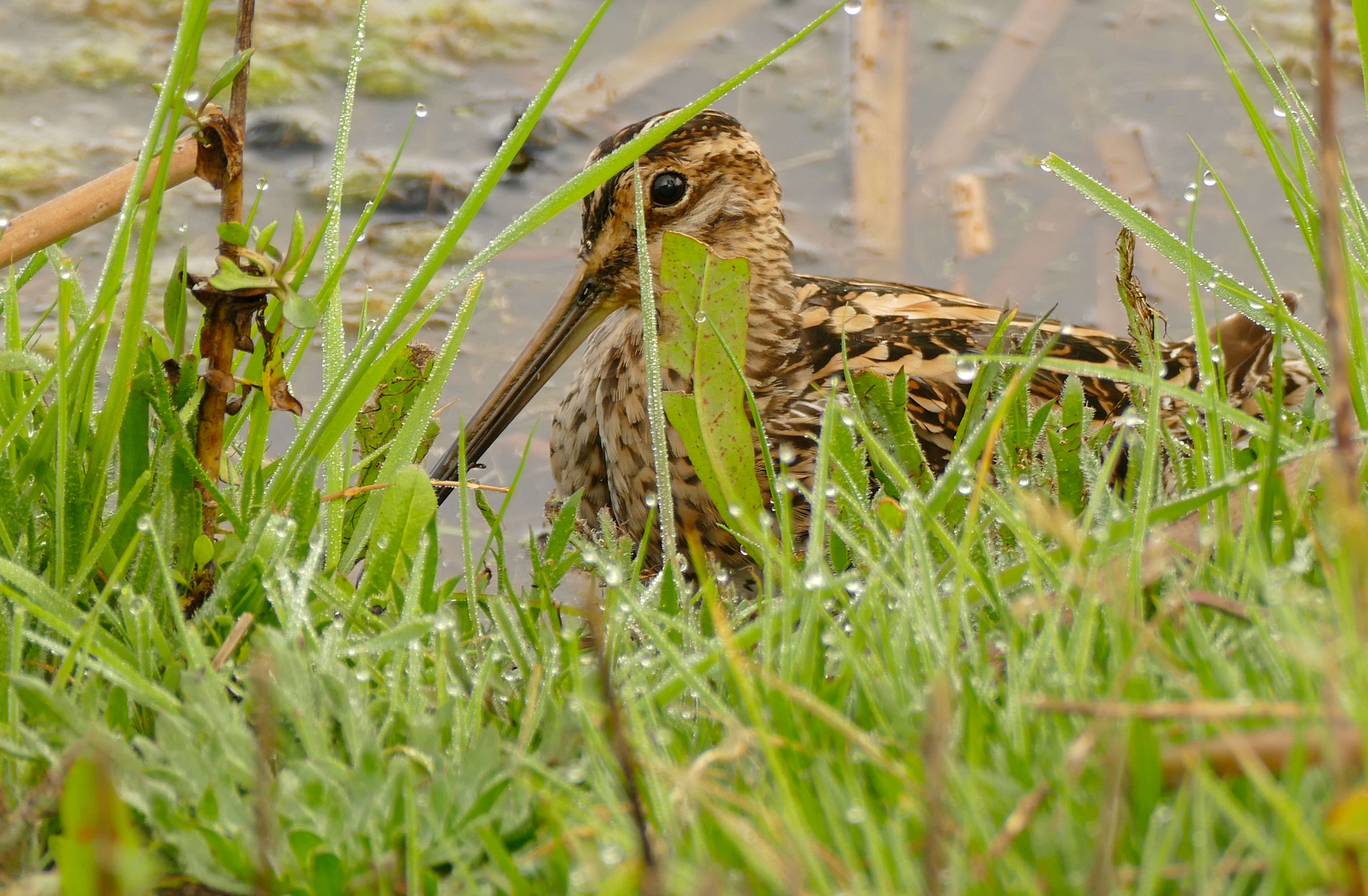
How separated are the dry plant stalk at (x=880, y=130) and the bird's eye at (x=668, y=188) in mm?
1639

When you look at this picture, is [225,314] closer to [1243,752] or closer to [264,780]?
[264,780]

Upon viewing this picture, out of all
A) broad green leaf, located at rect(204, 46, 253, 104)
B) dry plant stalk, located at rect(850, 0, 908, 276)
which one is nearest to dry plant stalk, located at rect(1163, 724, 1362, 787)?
broad green leaf, located at rect(204, 46, 253, 104)

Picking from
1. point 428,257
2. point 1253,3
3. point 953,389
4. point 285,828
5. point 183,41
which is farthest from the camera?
point 1253,3

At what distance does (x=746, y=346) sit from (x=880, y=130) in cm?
227

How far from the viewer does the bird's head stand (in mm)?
2920

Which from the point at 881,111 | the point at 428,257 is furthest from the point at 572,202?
the point at 881,111

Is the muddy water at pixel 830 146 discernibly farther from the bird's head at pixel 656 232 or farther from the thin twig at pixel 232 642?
the thin twig at pixel 232 642

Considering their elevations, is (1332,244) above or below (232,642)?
above

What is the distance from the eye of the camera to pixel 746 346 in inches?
110

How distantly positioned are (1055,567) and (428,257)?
94 centimetres

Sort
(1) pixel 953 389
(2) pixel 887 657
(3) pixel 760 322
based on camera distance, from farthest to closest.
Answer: (3) pixel 760 322
(1) pixel 953 389
(2) pixel 887 657

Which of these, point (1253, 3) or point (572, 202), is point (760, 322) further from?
point (1253, 3)

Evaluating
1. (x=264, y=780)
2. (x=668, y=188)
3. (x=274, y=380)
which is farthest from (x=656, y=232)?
(x=264, y=780)

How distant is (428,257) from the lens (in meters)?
1.90
